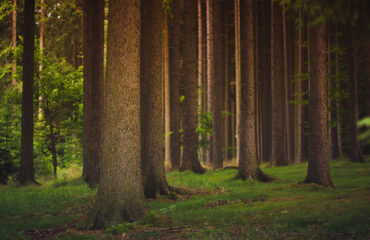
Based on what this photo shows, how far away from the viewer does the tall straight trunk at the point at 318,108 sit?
541 inches

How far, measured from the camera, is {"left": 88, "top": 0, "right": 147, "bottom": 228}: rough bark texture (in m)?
9.30

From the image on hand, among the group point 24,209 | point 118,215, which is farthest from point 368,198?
point 24,209

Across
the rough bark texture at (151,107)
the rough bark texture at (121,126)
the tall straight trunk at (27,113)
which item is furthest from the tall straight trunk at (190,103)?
the rough bark texture at (121,126)

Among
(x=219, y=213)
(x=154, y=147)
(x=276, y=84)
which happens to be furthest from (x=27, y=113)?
(x=276, y=84)

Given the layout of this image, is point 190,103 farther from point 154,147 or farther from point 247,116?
point 154,147

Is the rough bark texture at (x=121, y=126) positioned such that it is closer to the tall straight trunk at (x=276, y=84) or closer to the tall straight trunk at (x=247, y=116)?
the tall straight trunk at (x=247, y=116)

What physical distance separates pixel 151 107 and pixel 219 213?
4515 mm

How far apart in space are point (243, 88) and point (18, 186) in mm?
10640

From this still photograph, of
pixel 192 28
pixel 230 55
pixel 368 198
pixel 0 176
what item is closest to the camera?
pixel 368 198

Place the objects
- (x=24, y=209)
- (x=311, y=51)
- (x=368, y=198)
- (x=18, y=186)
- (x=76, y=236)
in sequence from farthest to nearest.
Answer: (x=18, y=186)
(x=311, y=51)
(x=24, y=209)
(x=368, y=198)
(x=76, y=236)

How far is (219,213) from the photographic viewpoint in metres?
10.3

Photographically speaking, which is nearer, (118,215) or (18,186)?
(118,215)

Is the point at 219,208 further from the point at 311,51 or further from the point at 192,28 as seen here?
the point at 192,28

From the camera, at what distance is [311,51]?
13.9 metres
